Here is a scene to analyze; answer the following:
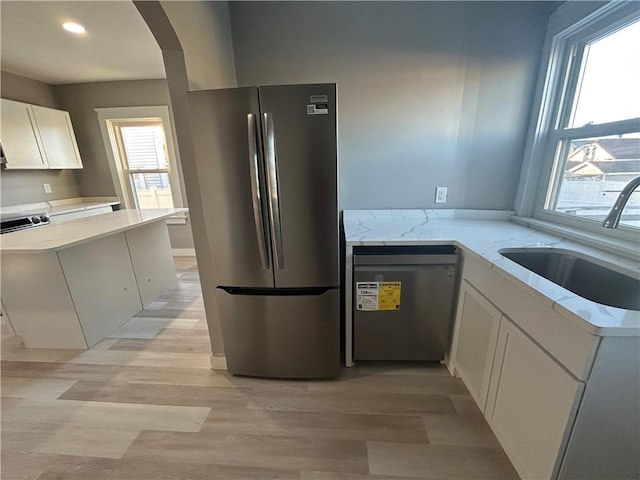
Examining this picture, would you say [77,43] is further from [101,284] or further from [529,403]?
[529,403]

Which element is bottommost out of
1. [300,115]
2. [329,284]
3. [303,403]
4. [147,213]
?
[303,403]

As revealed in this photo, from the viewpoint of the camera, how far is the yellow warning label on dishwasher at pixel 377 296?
162cm

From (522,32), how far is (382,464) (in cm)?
272

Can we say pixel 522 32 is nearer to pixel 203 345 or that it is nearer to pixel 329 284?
pixel 329 284

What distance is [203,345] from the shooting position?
84.3 inches

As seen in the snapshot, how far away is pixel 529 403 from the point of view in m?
1.05

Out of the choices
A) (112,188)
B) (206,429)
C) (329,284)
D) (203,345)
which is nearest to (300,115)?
(329,284)

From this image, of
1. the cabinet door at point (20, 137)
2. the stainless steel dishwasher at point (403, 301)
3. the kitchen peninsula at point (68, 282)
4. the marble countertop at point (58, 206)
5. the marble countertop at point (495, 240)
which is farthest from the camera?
the marble countertop at point (58, 206)

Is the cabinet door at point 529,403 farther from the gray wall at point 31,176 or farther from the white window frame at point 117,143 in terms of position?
the gray wall at point 31,176

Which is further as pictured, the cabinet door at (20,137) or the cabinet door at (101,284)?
the cabinet door at (20,137)

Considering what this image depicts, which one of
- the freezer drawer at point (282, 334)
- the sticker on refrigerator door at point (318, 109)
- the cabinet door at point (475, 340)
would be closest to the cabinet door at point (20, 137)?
the freezer drawer at point (282, 334)

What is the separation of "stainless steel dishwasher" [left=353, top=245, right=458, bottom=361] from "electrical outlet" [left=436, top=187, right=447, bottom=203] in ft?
2.25

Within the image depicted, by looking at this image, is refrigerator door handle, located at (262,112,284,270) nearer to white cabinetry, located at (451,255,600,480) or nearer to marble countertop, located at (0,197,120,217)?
white cabinetry, located at (451,255,600,480)

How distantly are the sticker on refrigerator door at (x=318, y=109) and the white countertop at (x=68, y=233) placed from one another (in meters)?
1.78
